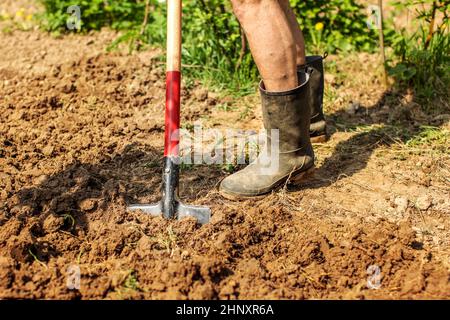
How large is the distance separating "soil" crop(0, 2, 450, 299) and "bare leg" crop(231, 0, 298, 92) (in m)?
0.59

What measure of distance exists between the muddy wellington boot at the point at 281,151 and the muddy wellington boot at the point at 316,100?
0.51 m

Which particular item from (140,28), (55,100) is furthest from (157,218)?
(140,28)

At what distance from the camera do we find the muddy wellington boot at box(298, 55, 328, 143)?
3588 millimetres

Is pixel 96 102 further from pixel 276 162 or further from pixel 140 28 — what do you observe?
pixel 276 162

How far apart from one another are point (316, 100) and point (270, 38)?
2.92 ft

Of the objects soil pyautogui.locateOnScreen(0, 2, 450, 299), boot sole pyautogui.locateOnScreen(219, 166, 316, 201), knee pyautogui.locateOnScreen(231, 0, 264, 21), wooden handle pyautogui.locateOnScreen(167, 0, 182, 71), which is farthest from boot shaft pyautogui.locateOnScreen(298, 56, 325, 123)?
wooden handle pyautogui.locateOnScreen(167, 0, 182, 71)

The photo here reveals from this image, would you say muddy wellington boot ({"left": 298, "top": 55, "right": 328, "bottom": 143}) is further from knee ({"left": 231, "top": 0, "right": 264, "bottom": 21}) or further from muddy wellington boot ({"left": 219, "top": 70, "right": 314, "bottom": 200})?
knee ({"left": 231, "top": 0, "right": 264, "bottom": 21})

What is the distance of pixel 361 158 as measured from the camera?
11.5 feet

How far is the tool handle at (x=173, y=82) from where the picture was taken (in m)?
2.83

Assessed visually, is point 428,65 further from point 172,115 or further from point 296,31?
point 172,115

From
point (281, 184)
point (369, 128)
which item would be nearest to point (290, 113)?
point (281, 184)

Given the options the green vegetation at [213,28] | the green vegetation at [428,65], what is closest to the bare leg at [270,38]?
the green vegetation at [213,28]

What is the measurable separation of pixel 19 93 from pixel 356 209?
2383mm
